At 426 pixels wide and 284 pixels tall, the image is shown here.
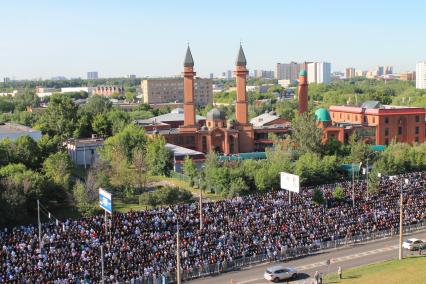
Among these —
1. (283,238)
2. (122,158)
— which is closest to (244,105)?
(122,158)

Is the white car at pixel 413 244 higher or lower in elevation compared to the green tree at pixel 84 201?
lower

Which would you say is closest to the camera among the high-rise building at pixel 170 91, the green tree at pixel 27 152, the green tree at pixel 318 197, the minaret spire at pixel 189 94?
the green tree at pixel 318 197

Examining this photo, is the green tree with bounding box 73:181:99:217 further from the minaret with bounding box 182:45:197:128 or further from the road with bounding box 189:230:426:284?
the minaret with bounding box 182:45:197:128

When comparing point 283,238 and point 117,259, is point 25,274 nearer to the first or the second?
point 117,259

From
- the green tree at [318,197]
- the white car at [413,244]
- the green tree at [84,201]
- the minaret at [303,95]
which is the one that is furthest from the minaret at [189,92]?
the white car at [413,244]

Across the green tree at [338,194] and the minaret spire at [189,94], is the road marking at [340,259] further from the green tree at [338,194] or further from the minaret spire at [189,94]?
the minaret spire at [189,94]
